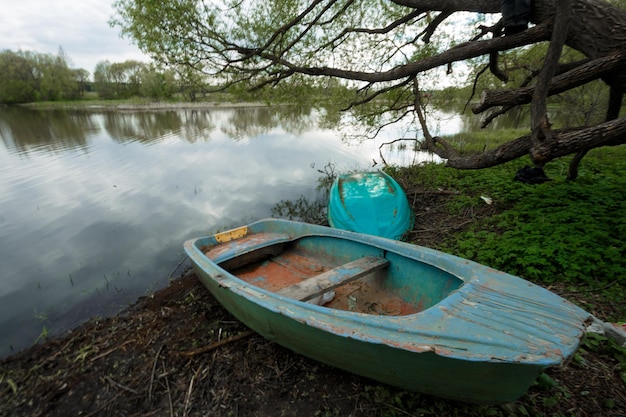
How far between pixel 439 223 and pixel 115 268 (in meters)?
6.35

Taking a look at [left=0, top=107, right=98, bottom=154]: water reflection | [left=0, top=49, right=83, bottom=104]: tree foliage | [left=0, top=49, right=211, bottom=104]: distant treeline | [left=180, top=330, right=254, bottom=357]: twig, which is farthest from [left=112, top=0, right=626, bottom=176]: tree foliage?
→ [left=0, top=49, right=83, bottom=104]: tree foliage

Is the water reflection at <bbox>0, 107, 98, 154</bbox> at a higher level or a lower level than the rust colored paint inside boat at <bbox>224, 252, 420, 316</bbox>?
higher

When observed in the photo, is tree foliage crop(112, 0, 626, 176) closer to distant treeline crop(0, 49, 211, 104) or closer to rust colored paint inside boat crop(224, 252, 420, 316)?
rust colored paint inside boat crop(224, 252, 420, 316)

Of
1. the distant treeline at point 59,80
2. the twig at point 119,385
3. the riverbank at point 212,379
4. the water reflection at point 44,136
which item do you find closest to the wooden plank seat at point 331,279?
the riverbank at point 212,379

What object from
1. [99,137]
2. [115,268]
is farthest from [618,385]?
[99,137]

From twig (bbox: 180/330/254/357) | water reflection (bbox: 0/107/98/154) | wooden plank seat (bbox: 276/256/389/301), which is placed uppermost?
water reflection (bbox: 0/107/98/154)

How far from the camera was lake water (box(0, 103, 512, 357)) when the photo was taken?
4594 mm

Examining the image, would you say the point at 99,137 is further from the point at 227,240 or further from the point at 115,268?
the point at 227,240

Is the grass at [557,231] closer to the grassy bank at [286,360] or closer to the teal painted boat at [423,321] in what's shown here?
the grassy bank at [286,360]

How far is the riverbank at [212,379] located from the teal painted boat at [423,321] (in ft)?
1.15

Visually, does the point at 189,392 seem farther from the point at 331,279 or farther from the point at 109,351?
the point at 331,279

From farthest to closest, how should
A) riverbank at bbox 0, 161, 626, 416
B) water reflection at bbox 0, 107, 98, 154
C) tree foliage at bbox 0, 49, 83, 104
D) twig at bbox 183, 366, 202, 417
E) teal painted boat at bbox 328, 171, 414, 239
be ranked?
tree foliage at bbox 0, 49, 83, 104 < water reflection at bbox 0, 107, 98, 154 < teal painted boat at bbox 328, 171, 414, 239 < twig at bbox 183, 366, 202, 417 < riverbank at bbox 0, 161, 626, 416

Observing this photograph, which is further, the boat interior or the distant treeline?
the distant treeline

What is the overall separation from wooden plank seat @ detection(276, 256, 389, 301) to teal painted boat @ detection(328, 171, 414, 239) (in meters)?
1.89
